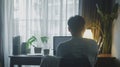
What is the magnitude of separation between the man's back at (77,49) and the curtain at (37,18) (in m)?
2.04

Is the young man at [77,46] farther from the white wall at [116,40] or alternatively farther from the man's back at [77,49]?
the white wall at [116,40]

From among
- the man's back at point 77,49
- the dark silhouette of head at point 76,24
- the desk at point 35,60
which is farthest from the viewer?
the desk at point 35,60

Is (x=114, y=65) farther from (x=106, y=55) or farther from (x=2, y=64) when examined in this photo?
(x=2, y=64)

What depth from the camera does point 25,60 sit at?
3.79 meters

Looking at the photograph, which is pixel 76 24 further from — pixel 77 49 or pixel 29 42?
pixel 29 42

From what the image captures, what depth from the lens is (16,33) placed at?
4469 mm

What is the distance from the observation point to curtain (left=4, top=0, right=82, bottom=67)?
438 cm

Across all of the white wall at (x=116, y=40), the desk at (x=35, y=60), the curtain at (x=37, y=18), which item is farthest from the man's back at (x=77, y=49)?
the curtain at (x=37, y=18)

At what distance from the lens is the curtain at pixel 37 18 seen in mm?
4383

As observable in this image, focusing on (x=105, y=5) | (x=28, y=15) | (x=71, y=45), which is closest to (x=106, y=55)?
(x=105, y=5)

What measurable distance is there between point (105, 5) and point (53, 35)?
1.01 m

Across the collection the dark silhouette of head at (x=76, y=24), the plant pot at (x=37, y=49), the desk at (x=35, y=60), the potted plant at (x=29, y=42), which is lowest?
the desk at (x=35, y=60)

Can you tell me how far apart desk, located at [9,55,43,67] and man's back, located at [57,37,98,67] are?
1.49m

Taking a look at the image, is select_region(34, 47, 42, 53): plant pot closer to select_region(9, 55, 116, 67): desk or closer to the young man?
select_region(9, 55, 116, 67): desk
